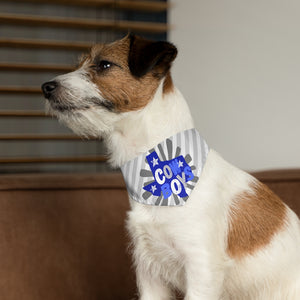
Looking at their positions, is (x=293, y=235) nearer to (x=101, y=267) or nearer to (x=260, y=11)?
(x=101, y=267)

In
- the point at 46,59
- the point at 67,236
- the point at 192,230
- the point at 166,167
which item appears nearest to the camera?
the point at 192,230

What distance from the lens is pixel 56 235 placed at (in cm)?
186

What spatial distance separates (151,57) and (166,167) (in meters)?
0.33

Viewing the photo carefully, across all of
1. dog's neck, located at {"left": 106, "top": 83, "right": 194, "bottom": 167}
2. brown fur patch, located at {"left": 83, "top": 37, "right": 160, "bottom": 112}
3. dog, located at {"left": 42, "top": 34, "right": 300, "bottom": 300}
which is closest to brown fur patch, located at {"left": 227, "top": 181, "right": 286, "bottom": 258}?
dog, located at {"left": 42, "top": 34, "right": 300, "bottom": 300}

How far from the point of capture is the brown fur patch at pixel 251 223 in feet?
4.70

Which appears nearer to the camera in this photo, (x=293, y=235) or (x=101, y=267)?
(x=293, y=235)

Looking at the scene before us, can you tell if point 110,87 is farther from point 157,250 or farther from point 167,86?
point 157,250

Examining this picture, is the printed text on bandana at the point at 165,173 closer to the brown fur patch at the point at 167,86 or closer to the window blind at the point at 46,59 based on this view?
the brown fur patch at the point at 167,86

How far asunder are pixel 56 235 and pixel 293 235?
880mm

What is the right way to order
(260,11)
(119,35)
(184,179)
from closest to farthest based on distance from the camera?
1. (184,179)
2. (260,11)
3. (119,35)

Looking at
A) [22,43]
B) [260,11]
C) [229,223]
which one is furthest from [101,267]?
[22,43]

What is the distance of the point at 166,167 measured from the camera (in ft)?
4.76

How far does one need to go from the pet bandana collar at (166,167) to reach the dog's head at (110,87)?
0.46 ft

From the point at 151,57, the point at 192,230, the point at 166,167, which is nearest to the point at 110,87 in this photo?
the point at 151,57
